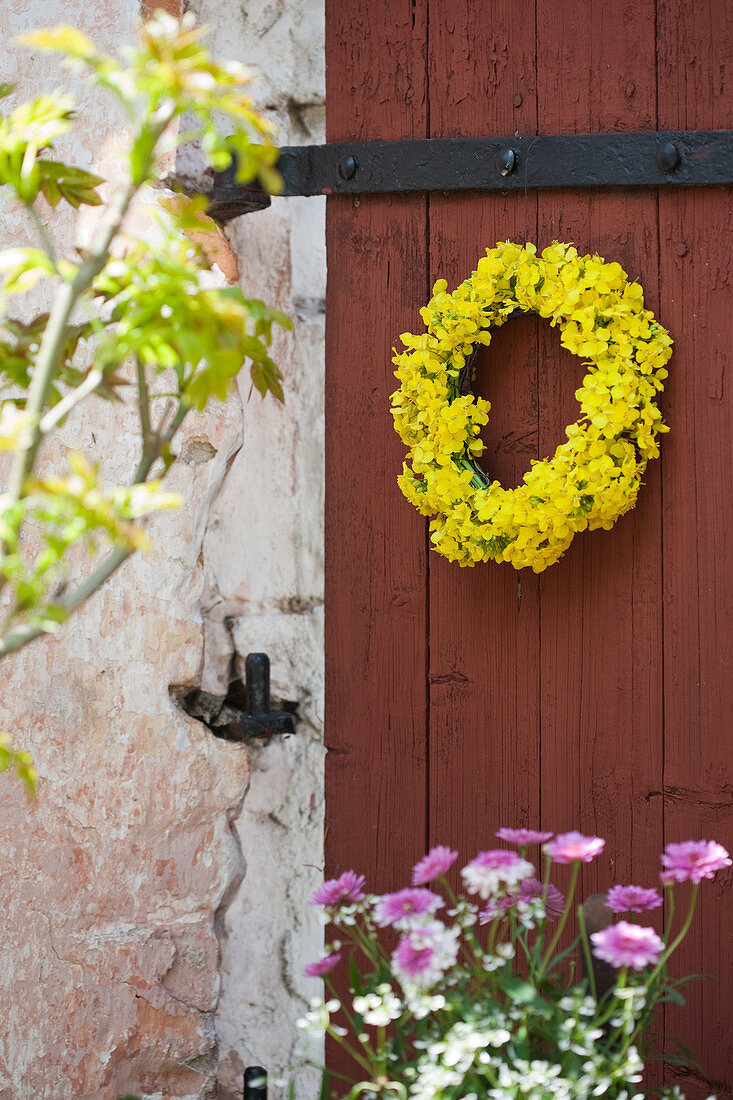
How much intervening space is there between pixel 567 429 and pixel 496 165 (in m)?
0.48

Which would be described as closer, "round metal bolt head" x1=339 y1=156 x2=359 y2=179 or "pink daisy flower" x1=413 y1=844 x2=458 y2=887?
"pink daisy flower" x1=413 y1=844 x2=458 y2=887

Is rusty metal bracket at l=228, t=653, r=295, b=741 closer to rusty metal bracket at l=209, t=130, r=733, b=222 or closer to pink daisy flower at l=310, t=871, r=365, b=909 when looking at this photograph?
pink daisy flower at l=310, t=871, r=365, b=909

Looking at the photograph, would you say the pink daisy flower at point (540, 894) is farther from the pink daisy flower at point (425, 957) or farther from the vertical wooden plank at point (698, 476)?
the vertical wooden plank at point (698, 476)

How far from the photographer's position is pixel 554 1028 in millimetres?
1232

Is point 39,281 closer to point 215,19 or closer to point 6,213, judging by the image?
point 6,213

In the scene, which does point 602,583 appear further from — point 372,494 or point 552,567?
point 372,494

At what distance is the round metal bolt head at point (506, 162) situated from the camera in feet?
5.91

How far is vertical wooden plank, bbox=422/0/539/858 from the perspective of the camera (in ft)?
6.00

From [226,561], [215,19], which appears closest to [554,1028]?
[226,561]

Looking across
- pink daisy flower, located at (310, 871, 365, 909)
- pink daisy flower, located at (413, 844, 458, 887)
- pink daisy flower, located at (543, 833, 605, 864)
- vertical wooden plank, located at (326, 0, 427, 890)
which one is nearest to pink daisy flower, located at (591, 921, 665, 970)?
pink daisy flower, located at (543, 833, 605, 864)

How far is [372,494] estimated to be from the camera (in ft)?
6.33

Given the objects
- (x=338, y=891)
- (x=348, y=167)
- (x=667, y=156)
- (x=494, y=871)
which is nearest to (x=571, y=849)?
(x=494, y=871)

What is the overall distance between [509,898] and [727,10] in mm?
1352

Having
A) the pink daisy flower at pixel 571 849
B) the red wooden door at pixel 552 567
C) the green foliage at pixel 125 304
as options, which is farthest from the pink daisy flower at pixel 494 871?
the red wooden door at pixel 552 567
